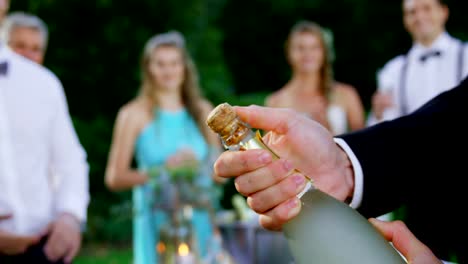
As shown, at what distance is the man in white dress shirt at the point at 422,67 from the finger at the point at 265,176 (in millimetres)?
3154

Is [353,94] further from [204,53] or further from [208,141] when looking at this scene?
[204,53]

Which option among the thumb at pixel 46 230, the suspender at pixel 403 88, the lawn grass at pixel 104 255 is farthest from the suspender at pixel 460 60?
the lawn grass at pixel 104 255

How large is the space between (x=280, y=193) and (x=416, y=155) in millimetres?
467

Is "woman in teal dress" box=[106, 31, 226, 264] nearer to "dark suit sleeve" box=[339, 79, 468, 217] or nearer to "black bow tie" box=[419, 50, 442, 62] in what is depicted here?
"black bow tie" box=[419, 50, 442, 62]

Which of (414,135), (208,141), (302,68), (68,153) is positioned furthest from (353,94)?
(414,135)

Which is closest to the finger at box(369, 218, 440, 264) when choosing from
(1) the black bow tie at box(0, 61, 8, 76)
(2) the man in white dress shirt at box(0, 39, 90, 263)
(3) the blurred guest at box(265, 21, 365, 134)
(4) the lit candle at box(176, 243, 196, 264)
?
(2) the man in white dress shirt at box(0, 39, 90, 263)

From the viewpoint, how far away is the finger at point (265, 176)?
1.04 m

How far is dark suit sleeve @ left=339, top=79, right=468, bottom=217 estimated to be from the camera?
1365 mm

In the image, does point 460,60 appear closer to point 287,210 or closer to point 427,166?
point 427,166

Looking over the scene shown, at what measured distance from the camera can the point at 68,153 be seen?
304 cm

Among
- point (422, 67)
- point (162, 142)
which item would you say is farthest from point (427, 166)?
point (162, 142)

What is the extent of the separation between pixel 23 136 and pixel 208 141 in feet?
5.94

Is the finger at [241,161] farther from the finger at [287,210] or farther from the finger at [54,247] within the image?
the finger at [54,247]

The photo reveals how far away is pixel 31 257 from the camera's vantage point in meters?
2.66
